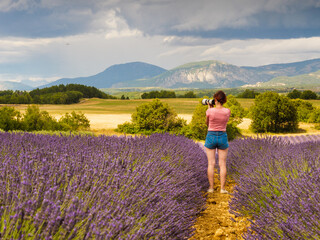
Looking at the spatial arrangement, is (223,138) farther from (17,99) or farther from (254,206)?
(17,99)

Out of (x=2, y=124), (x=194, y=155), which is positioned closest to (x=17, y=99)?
(x=2, y=124)

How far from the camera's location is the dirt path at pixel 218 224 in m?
3.30

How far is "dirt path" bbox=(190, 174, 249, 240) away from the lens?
3.30m

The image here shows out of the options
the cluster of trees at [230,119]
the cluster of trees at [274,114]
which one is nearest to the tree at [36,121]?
the cluster of trees at [230,119]

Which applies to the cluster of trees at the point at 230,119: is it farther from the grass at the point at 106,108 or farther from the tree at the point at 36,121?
the grass at the point at 106,108

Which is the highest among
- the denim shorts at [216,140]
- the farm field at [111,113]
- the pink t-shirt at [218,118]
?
the pink t-shirt at [218,118]

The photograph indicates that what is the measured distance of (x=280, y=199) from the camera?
2.70m

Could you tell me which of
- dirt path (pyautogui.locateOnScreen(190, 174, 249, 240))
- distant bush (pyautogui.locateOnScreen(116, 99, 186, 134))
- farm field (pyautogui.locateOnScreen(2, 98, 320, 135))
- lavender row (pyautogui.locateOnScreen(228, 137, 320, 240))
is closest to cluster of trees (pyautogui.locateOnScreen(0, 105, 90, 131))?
farm field (pyautogui.locateOnScreen(2, 98, 320, 135))

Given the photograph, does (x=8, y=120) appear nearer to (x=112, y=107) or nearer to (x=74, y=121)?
(x=74, y=121)

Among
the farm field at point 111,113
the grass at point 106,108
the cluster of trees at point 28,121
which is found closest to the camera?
the cluster of trees at point 28,121

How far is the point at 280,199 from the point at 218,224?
3.83ft

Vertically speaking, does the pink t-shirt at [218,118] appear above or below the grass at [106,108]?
above

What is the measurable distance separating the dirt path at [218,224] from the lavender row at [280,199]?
0.14 meters

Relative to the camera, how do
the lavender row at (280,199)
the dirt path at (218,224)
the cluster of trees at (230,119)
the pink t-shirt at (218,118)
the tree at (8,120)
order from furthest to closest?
the cluster of trees at (230,119)
the tree at (8,120)
the pink t-shirt at (218,118)
the dirt path at (218,224)
the lavender row at (280,199)
